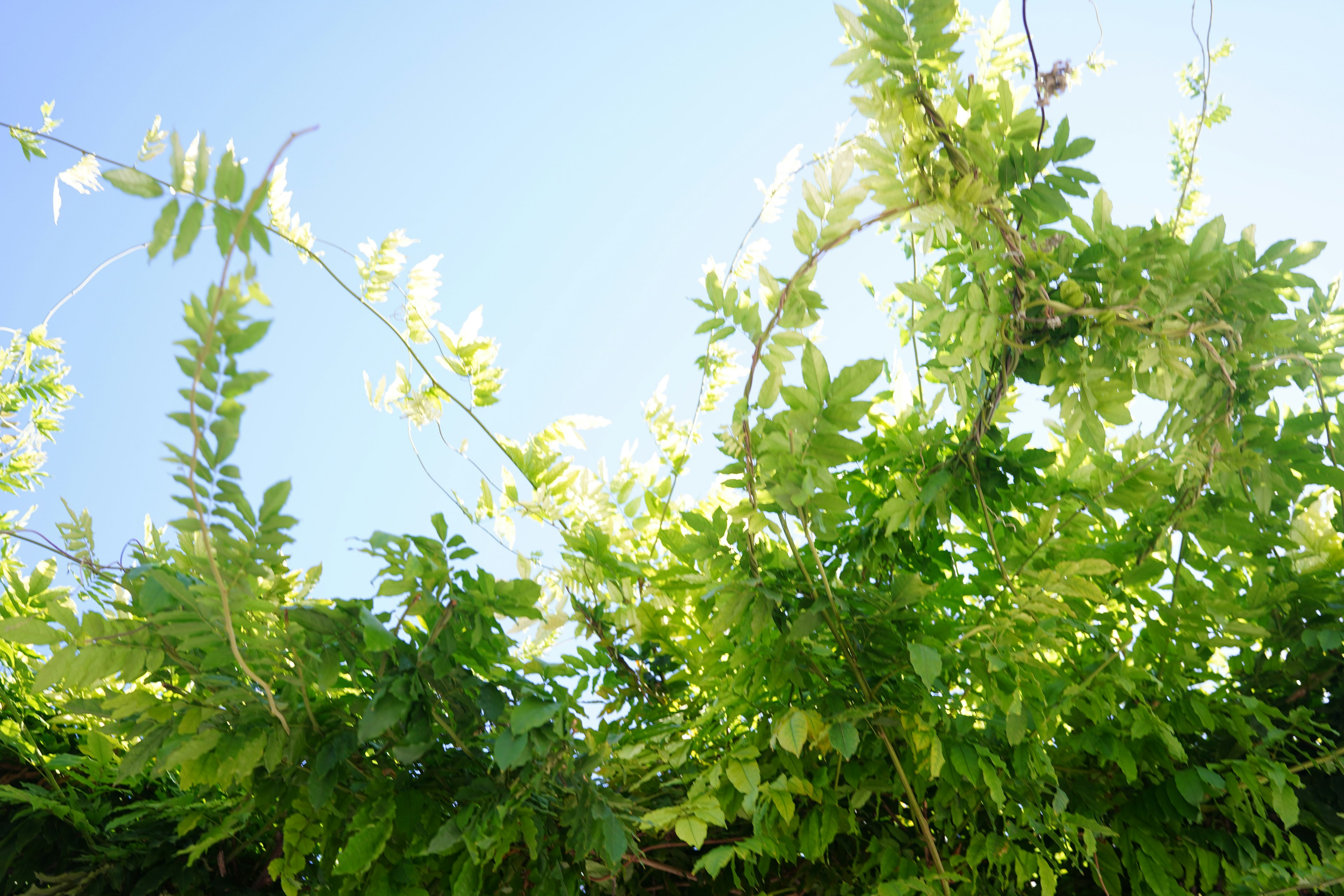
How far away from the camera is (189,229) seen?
1.92ft

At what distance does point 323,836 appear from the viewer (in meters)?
0.88

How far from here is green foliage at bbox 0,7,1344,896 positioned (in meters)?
0.78

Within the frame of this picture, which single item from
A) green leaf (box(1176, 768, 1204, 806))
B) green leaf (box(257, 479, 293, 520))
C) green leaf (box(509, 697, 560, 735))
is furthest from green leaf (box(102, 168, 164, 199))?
green leaf (box(1176, 768, 1204, 806))

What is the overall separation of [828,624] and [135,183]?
752 mm

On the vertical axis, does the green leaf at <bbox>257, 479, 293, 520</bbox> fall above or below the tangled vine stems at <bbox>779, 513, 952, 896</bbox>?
above

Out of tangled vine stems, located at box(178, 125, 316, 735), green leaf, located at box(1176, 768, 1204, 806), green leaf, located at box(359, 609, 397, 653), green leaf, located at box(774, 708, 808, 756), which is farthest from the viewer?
green leaf, located at box(1176, 768, 1204, 806)

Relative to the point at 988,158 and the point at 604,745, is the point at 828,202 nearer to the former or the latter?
the point at 988,158

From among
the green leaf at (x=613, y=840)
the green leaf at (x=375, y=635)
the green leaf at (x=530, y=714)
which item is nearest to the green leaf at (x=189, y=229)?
the green leaf at (x=375, y=635)

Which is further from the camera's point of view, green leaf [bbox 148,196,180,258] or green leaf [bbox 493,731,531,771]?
green leaf [bbox 493,731,531,771]

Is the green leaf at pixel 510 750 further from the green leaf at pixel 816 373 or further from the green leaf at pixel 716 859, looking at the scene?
the green leaf at pixel 816 373

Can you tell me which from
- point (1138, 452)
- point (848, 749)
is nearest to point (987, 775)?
point (848, 749)

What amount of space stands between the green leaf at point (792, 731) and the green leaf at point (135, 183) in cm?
72

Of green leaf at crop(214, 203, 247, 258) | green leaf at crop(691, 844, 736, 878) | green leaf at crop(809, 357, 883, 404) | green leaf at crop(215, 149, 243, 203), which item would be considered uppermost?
green leaf at crop(215, 149, 243, 203)

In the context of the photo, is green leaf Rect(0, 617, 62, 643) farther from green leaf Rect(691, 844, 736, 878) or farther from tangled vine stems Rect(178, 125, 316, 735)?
green leaf Rect(691, 844, 736, 878)
